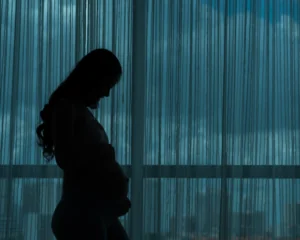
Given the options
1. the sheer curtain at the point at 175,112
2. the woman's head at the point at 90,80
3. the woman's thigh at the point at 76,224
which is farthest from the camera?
the sheer curtain at the point at 175,112

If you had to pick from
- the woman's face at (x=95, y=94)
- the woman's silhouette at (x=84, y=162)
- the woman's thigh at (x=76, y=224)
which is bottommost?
the woman's thigh at (x=76, y=224)

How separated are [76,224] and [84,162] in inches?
6.8

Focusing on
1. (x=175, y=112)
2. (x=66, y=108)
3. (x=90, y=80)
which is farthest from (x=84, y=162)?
(x=175, y=112)

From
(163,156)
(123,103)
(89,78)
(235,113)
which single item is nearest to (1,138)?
(123,103)

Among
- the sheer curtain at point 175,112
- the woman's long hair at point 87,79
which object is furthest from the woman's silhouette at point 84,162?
the sheer curtain at point 175,112

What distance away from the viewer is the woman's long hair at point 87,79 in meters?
1.73

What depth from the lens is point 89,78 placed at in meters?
1.74

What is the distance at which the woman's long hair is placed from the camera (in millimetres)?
1728

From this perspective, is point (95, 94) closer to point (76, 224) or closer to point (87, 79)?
A: point (87, 79)

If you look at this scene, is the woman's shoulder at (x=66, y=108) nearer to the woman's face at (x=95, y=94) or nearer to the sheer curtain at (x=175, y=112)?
the woman's face at (x=95, y=94)

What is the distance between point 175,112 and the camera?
3.66 m

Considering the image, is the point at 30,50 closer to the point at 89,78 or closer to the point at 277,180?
the point at 277,180

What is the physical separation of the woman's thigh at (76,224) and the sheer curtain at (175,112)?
203 centimetres

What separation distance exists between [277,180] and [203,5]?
4.00 feet
